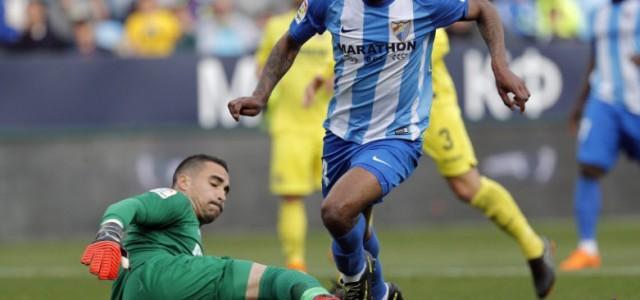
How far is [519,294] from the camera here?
10.1m

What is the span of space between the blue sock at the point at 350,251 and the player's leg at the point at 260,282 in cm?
125

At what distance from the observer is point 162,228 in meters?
7.04

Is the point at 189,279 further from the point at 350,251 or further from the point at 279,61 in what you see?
the point at 279,61

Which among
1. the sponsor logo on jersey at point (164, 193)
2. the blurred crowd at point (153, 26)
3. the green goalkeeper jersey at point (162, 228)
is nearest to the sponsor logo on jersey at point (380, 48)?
the green goalkeeper jersey at point (162, 228)

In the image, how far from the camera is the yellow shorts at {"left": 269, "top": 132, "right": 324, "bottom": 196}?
1266cm

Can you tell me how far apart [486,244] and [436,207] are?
2.42 m

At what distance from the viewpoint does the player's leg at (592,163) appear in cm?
1230

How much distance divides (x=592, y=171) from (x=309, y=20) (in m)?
4.83

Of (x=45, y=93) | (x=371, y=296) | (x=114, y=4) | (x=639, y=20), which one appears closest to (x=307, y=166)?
(x=639, y=20)

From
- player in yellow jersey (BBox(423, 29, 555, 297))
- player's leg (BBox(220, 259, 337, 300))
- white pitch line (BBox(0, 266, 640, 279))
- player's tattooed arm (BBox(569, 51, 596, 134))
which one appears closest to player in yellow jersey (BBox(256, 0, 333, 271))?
white pitch line (BBox(0, 266, 640, 279))

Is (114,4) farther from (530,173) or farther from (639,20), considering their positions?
(639,20)

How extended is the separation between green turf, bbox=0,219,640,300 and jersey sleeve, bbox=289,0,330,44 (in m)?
2.36

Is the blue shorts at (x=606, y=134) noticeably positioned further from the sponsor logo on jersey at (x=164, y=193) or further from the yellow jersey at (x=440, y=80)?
the sponsor logo on jersey at (x=164, y=193)

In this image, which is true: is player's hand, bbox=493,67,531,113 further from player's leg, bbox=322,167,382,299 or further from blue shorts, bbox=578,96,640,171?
blue shorts, bbox=578,96,640,171
